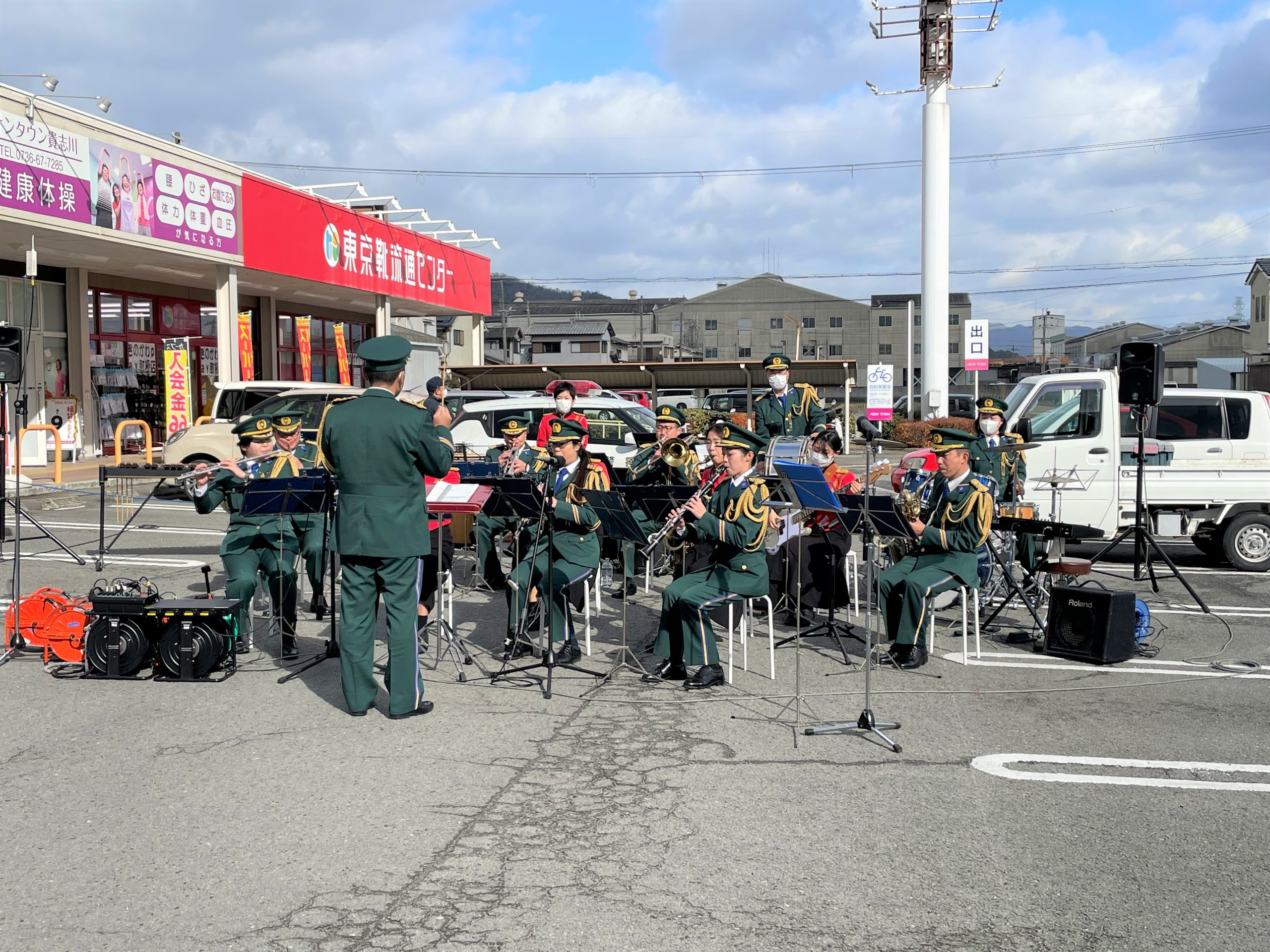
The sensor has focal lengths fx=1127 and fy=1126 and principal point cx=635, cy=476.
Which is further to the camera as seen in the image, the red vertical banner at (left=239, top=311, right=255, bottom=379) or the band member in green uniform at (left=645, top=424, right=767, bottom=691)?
the red vertical banner at (left=239, top=311, right=255, bottom=379)

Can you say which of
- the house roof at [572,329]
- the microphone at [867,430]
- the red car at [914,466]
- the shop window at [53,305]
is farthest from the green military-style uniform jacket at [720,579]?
the house roof at [572,329]

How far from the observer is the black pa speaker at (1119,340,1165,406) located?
10484 millimetres

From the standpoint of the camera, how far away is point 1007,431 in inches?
448

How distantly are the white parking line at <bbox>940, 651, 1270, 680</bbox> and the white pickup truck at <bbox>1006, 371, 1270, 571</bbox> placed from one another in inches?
145

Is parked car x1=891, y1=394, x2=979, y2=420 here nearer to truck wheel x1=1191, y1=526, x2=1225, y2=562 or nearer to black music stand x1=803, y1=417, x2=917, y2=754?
truck wheel x1=1191, y1=526, x2=1225, y2=562

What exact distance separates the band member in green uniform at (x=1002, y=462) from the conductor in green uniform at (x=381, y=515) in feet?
15.9

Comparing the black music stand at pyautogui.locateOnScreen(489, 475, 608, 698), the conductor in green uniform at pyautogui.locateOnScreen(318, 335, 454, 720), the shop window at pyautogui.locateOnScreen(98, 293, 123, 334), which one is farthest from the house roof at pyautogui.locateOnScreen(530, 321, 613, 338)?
the conductor in green uniform at pyautogui.locateOnScreen(318, 335, 454, 720)

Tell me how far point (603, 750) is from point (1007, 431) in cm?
712

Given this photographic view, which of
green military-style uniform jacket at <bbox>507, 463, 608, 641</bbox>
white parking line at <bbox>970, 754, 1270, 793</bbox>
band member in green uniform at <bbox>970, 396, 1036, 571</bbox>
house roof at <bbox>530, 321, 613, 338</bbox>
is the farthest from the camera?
house roof at <bbox>530, 321, 613, 338</bbox>

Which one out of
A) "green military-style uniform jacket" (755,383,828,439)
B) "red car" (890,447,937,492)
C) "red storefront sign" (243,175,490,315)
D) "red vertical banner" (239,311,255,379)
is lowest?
"red car" (890,447,937,492)

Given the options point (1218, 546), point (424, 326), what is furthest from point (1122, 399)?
point (424, 326)

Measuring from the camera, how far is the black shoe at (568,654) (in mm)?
7594

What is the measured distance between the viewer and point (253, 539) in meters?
7.65

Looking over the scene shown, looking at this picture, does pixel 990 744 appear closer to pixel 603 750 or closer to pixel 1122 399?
pixel 603 750
